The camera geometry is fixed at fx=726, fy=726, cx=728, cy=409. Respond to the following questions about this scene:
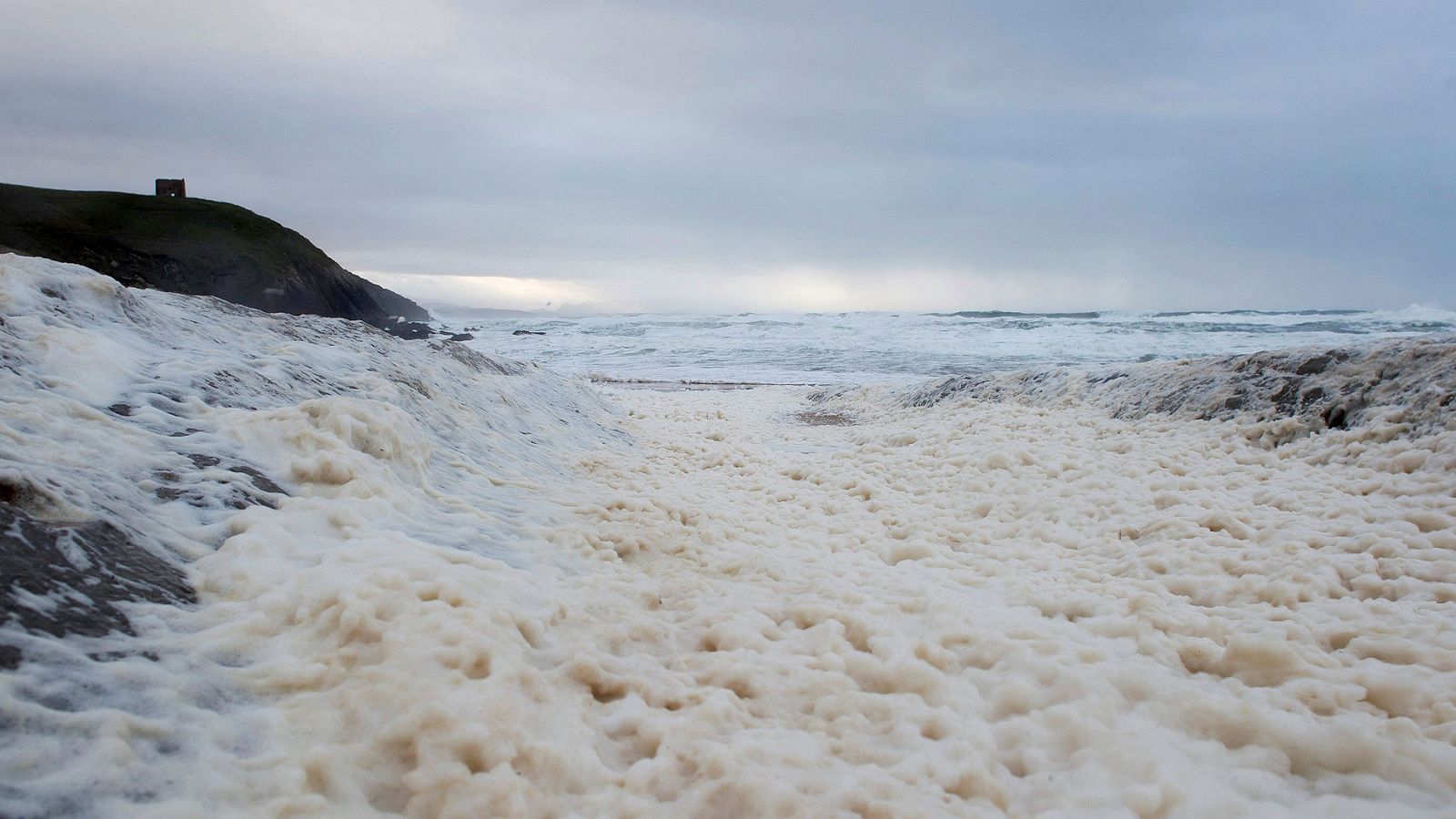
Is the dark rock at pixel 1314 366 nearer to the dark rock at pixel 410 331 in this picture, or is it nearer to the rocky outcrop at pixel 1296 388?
the rocky outcrop at pixel 1296 388

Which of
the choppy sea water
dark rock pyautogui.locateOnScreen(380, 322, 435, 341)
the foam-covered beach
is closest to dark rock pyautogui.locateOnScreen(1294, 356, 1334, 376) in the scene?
the foam-covered beach

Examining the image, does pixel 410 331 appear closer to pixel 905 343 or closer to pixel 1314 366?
pixel 905 343

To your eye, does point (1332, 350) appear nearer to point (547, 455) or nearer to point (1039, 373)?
point (1039, 373)

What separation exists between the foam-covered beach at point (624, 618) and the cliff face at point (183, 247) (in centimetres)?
1902

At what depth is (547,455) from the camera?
23.5 ft

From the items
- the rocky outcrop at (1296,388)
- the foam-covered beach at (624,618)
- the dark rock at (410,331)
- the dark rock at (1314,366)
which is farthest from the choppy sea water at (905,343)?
the foam-covered beach at (624,618)

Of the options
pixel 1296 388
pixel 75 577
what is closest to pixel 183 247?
pixel 75 577

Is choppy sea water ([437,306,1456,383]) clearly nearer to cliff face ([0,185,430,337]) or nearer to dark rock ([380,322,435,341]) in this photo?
dark rock ([380,322,435,341])

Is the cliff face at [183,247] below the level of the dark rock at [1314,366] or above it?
above

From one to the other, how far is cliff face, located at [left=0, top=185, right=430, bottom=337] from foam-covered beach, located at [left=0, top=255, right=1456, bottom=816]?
62.4ft

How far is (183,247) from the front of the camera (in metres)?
23.4

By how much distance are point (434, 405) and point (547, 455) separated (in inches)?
45.3

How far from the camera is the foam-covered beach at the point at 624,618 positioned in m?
2.23

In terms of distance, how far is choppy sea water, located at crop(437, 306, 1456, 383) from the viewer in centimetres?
2809
